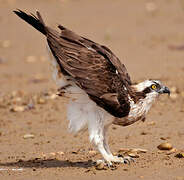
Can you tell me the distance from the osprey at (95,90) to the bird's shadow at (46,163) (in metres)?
0.36

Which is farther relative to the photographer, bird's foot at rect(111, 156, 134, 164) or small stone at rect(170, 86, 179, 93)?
small stone at rect(170, 86, 179, 93)

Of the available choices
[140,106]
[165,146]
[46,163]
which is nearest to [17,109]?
[46,163]

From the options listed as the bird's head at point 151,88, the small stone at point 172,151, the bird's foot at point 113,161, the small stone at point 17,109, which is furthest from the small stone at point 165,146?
the small stone at point 17,109

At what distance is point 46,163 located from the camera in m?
8.15

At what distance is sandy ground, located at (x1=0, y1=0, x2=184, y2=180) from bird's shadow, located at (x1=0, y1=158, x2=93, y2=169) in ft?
0.04

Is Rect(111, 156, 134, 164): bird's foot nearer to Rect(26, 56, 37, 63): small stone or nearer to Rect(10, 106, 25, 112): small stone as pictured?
Rect(10, 106, 25, 112): small stone

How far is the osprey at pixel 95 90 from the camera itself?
768 cm

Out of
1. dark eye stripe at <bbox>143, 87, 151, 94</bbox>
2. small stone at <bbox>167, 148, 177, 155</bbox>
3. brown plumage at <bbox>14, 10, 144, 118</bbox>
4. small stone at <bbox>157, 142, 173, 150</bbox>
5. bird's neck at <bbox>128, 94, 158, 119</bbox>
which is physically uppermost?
brown plumage at <bbox>14, 10, 144, 118</bbox>

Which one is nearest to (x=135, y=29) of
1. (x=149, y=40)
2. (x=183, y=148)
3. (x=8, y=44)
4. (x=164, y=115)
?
(x=149, y=40)

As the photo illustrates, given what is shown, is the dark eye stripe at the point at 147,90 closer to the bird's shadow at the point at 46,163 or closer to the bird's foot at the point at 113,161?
the bird's foot at the point at 113,161

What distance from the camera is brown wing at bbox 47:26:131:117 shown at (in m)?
7.63

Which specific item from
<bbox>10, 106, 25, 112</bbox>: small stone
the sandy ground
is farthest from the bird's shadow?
<bbox>10, 106, 25, 112</bbox>: small stone

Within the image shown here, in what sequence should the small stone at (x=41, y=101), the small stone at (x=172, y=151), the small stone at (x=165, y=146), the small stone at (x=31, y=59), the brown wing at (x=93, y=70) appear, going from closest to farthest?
the brown wing at (x=93, y=70), the small stone at (x=172, y=151), the small stone at (x=165, y=146), the small stone at (x=41, y=101), the small stone at (x=31, y=59)

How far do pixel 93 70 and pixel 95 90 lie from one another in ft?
1.00
